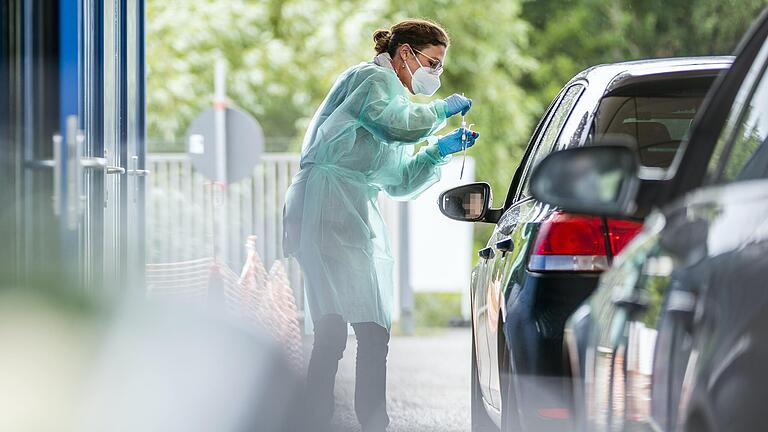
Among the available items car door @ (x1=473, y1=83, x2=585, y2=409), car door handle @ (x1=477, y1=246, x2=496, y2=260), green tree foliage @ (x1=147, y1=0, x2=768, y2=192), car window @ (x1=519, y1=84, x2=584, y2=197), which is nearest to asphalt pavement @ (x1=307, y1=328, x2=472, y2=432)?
car door handle @ (x1=477, y1=246, x2=496, y2=260)

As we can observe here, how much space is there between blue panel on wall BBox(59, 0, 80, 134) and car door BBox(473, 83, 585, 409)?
5.08ft

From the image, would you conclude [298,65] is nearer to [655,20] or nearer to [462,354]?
[655,20]

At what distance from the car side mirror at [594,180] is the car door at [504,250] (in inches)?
59.8

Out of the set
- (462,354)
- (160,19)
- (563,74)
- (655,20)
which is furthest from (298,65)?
(462,354)

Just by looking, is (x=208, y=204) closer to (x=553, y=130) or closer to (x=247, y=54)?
(x=247, y=54)

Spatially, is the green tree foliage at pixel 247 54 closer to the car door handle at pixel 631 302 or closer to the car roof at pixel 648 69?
the car roof at pixel 648 69

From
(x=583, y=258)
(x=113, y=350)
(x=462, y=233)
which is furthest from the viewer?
(x=462, y=233)

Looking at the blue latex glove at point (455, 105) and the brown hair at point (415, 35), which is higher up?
the brown hair at point (415, 35)

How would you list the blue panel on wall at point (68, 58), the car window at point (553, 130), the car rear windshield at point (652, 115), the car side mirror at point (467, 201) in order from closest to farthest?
1. the car rear windshield at point (652, 115)
2. the car window at point (553, 130)
3. the blue panel on wall at point (68, 58)
4. the car side mirror at point (467, 201)

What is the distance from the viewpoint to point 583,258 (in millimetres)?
4480

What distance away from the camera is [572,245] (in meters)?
4.50

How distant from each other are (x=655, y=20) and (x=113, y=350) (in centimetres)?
2048

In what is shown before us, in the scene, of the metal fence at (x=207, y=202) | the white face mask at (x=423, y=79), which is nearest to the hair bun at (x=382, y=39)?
the white face mask at (x=423, y=79)

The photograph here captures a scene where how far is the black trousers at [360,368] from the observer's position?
288 inches
